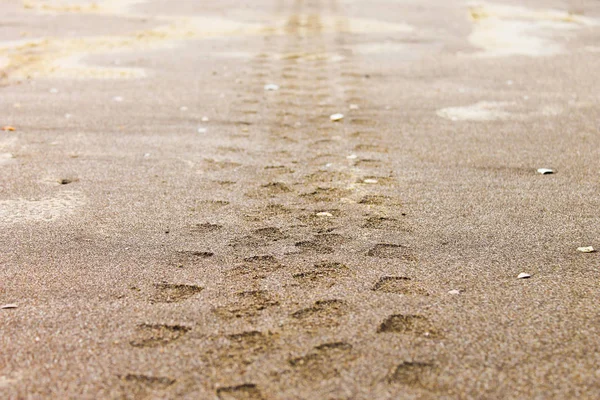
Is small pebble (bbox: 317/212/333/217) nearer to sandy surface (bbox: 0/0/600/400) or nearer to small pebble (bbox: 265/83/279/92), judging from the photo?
sandy surface (bbox: 0/0/600/400)

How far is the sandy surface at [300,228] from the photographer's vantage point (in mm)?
2371

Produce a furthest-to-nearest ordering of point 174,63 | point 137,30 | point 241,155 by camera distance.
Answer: point 137,30 < point 174,63 < point 241,155

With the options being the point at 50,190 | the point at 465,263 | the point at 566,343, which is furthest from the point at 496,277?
the point at 50,190

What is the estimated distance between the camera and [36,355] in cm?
244

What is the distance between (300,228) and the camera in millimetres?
3549

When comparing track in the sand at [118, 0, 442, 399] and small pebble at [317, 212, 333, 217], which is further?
small pebble at [317, 212, 333, 217]

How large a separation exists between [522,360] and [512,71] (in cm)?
542

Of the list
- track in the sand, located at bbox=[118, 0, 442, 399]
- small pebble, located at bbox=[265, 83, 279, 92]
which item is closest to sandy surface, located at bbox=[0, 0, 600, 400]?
track in the sand, located at bbox=[118, 0, 442, 399]

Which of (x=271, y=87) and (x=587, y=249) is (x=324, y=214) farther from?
(x=271, y=87)

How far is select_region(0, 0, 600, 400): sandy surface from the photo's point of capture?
237cm

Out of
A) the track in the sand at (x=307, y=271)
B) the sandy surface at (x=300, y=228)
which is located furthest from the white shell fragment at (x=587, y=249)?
the track in the sand at (x=307, y=271)

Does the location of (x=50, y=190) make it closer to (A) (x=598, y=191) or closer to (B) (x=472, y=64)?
(A) (x=598, y=191)

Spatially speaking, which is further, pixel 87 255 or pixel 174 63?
pixel 174 63

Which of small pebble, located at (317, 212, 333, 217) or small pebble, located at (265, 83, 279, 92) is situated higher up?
small pebble, located at (265, 83, 279, 92)
